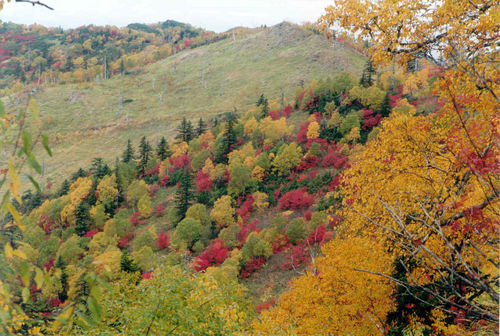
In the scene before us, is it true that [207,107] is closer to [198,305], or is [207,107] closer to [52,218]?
[52,218]

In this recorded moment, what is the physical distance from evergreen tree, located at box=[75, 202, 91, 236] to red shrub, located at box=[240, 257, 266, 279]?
97.5 feet

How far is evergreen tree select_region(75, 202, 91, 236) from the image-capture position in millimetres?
48906

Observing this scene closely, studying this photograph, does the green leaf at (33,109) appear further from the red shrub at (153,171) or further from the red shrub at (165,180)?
the red shrub at (153,171)

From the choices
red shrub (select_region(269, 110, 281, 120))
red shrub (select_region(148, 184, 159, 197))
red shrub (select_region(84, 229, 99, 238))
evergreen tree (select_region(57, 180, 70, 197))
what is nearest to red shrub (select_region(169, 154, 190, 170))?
red shrub (select_region(148, 184, 159, 197))

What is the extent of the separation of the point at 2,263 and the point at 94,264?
1.86 feet

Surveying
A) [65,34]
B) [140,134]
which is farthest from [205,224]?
[65,34]

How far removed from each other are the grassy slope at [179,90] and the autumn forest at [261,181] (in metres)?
0.81

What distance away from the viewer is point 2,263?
1.87m

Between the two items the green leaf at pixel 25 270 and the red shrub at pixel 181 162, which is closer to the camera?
the green leaf at pixel 25 270

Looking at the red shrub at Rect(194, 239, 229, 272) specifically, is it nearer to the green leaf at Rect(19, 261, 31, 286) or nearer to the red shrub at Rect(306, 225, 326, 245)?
the red shrub at Rect(306, 225, 326, 245)

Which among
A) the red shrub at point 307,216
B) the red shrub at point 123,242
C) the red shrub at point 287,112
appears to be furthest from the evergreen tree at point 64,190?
the red shrub at point 307,216

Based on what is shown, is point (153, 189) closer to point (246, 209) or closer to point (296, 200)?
point (246, 209)

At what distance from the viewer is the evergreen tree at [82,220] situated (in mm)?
48906

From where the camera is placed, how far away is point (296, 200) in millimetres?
41531
